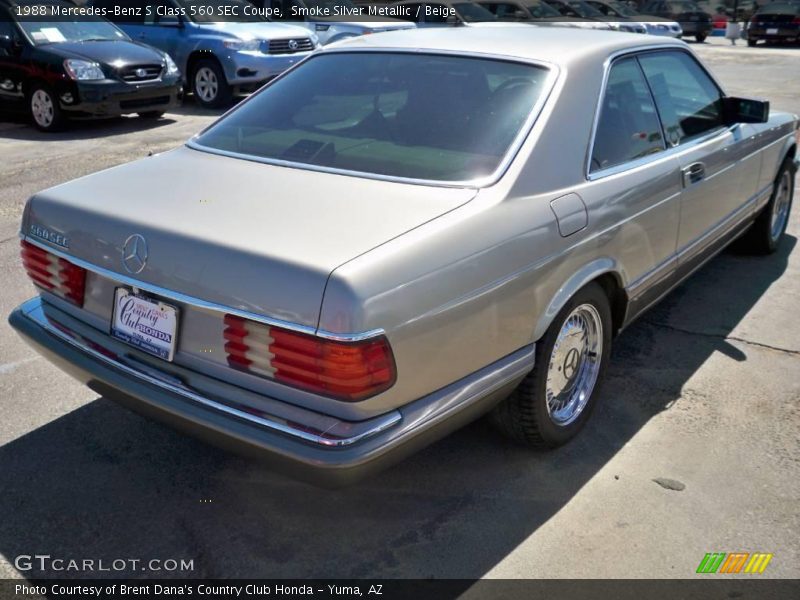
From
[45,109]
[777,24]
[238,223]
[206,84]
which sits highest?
[777,24]

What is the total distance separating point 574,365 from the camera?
11.2 ft

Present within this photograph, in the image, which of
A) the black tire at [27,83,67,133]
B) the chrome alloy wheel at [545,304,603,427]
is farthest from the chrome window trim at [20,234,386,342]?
the black tire at [27,83,67,133]

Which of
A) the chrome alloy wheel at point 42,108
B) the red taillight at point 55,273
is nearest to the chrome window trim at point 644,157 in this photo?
the red taillight at point 55,273

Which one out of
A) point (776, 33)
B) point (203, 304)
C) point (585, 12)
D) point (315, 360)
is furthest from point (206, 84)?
point (776, 33)

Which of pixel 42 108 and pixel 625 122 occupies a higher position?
pixel 625 122

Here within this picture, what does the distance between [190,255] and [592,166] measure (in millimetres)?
1629

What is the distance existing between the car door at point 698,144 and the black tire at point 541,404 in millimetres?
885

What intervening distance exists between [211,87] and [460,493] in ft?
32.8

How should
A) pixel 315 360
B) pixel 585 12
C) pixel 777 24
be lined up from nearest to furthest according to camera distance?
pixel 315 360 → pixel 585 12 → pixel 777 24

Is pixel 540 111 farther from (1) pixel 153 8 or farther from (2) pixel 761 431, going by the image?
(1) pixel 153 8

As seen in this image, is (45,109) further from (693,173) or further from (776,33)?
(776,33)

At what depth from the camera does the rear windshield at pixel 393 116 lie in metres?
3.06

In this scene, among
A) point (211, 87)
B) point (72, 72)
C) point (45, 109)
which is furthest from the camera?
point (211, 87)

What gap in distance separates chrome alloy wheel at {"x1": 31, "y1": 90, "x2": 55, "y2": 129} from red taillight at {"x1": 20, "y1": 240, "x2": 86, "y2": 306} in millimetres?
7556
